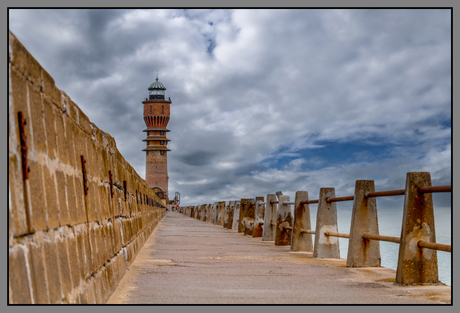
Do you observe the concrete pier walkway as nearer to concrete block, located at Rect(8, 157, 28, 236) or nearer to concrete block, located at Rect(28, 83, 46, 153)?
concrete block, located at Rect(28, 83, 46, 153)

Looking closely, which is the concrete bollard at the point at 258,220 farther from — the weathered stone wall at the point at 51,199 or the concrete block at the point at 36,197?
the concrete block at the point at 36,197

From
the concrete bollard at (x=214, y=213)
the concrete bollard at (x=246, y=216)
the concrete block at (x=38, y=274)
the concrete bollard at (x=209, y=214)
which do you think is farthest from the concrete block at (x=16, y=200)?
the concrete bollard at (x=209, y=214)

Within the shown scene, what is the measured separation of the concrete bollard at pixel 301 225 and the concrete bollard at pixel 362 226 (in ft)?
9.28

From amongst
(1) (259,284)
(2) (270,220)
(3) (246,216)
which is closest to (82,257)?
(1) (259,284)

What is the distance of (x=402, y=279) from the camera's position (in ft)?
16.7

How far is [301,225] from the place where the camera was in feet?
31.6

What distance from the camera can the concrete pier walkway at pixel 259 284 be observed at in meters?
4.28

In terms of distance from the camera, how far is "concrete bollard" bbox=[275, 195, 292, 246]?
1111 centimetres

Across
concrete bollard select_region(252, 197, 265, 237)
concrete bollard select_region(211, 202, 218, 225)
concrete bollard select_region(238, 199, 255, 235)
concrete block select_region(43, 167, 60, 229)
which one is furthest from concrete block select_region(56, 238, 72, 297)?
concrete bollard select_region(211, 202, 218, 225)

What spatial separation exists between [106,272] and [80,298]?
1.08m

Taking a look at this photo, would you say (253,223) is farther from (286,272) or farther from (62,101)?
(62,101)

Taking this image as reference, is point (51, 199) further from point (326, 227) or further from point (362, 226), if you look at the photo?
point (326, 227)

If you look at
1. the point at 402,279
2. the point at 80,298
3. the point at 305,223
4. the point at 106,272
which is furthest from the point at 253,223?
the point at 80,298

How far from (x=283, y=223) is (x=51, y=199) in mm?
8760
